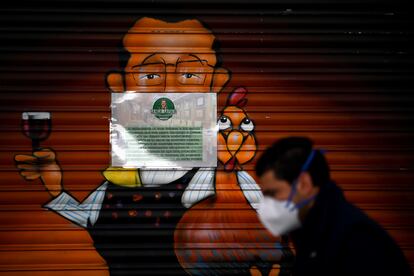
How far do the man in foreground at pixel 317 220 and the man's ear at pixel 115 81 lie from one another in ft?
7.24

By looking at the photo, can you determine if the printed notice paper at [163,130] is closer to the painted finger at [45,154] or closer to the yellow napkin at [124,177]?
the yellow napkin at [124,177]

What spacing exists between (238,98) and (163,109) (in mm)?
685

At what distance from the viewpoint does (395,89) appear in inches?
160

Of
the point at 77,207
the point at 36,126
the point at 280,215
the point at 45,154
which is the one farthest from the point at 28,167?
the point at 280,215

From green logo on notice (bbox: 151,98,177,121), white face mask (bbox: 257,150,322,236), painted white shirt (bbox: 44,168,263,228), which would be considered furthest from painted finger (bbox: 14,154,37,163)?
white face mask (bbox: 257,150,322,236)

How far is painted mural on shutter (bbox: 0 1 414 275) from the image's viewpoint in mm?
3936

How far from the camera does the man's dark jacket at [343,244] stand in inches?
68.4

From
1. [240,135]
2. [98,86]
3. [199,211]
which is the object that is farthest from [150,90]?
[199,211]

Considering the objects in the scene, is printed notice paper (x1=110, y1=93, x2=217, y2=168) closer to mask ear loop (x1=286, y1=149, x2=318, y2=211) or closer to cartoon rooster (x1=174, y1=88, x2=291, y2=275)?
cartoon rooster (x1=174, y1=88, x2=291, y2=275)

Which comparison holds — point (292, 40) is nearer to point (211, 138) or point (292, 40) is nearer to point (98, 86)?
point (211, 138)

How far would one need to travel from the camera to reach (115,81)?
4.00 metres

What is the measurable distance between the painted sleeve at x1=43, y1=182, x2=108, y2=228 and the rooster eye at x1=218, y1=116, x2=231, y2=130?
1242mm

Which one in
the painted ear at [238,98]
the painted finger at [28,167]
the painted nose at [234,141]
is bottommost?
the painted finger at [28,167]

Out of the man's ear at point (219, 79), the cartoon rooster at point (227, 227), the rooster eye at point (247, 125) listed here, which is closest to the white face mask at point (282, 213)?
the cartoon rooster at point (227, 227)
